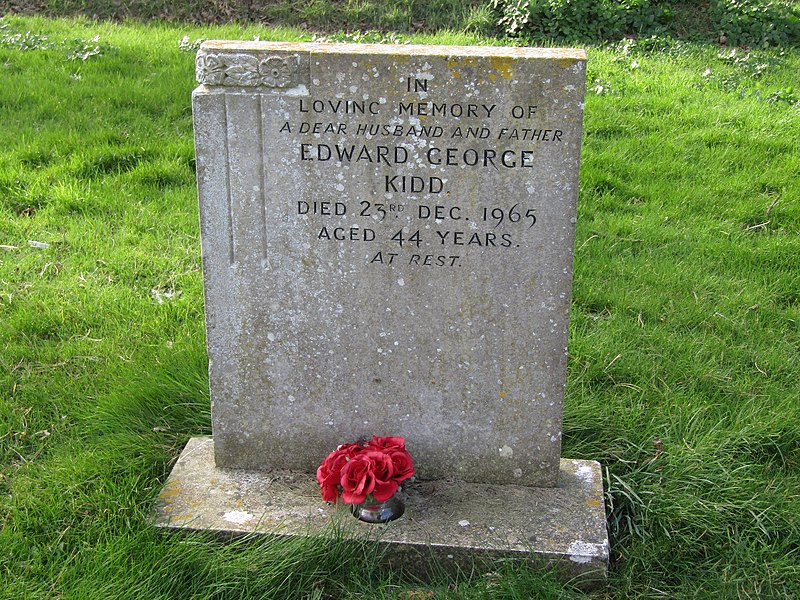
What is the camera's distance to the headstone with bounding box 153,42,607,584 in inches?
115

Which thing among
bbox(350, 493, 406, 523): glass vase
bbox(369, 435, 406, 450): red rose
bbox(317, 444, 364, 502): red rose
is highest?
bbox(369, 435, 406, 450): red rose

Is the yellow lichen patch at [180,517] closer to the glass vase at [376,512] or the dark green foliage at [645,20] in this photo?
the glass vase at [376,512]

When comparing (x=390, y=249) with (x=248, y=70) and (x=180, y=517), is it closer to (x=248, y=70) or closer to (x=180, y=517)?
(x=248, y=70)

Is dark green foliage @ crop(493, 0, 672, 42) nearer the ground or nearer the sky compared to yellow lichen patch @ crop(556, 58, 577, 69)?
nearer the ground

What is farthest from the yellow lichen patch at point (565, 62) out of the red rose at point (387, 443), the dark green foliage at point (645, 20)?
the dark green foliage at point (645, 20)

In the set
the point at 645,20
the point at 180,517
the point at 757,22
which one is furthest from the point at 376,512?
the point at 757,22

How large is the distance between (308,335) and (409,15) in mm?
6880

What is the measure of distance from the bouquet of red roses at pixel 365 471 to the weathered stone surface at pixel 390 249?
0.18m

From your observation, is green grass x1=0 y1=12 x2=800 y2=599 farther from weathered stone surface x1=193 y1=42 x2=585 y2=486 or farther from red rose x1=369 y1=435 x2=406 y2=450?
weathered stone surface x1=193 y1=42 x2=585 y2=486

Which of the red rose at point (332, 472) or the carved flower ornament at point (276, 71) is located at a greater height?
the carved flower ornament at point (276, 71)

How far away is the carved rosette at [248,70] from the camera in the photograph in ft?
9.62

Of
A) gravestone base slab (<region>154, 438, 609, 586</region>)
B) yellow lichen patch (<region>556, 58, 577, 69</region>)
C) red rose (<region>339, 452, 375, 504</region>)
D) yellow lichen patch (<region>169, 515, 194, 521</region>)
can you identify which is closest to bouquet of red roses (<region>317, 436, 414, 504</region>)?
red rose (<region>339, 452, 375, 504</region>)

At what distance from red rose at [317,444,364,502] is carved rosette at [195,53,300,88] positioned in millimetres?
1237

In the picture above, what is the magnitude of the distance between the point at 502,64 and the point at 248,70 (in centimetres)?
79
